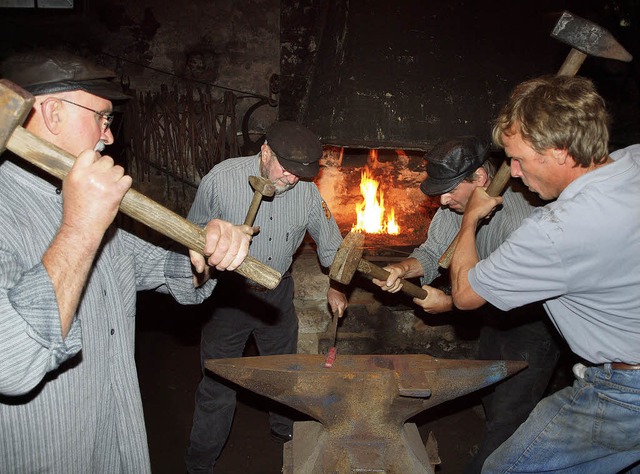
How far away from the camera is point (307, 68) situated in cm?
530

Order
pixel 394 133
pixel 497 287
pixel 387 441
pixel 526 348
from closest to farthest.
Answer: pixel 497 287, pixel 387 441, pixel 526 348, pixel 394 133

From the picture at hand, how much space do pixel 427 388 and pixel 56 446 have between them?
5.09 ft

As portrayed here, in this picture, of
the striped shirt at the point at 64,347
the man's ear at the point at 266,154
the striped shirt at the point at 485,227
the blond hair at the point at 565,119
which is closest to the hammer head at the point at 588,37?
the blond hair at the point at 565,119

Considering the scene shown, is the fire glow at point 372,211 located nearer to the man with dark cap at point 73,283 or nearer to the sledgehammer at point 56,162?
the man with dark cap at point 73,283

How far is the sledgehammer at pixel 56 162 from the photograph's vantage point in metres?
1.31

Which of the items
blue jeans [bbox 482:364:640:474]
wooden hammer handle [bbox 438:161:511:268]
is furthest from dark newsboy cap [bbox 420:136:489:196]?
blue jeans [bbox 482:364:640:474]

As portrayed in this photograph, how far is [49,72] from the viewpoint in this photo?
164 centimetres

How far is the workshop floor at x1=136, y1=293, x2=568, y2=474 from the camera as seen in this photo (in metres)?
3.71

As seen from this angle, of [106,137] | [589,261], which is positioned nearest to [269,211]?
[106,137]

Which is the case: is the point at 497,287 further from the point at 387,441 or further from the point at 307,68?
the point at 307,68

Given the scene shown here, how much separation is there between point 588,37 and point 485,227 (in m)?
1.28

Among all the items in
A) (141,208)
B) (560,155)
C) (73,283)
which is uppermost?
(560,155)

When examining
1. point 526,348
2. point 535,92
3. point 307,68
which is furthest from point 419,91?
point 526,348

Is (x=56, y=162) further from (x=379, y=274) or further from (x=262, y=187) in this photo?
(x=379, y=274)
